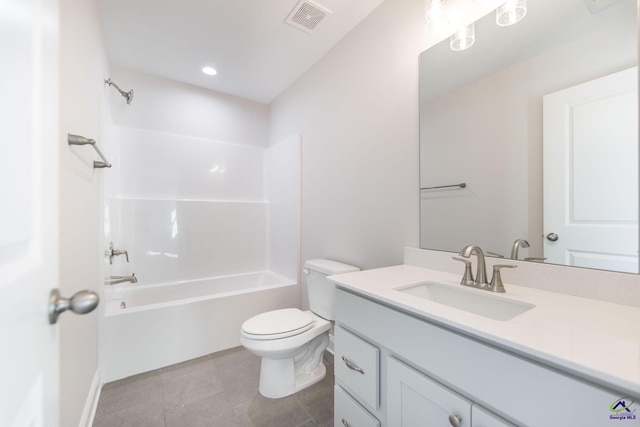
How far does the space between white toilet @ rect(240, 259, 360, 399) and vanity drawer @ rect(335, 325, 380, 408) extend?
1.55 ft

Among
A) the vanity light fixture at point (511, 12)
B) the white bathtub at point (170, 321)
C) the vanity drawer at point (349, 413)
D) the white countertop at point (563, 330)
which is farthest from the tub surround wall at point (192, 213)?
the vanity light fixture at point (511, 12)

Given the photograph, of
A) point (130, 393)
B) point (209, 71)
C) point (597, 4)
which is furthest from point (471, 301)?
point (209, 71)

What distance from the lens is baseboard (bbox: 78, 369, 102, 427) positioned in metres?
1.33

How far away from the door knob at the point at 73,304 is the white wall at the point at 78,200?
0.76 metres

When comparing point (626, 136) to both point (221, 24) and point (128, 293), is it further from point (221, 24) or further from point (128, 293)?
point (128, 293)

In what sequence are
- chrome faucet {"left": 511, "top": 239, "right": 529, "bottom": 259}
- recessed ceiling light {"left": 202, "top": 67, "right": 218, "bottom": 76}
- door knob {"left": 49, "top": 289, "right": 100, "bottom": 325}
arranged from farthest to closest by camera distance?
recessed ceiling light {"left": 202, "top": 67, "right": 218, "bottom": 76}
chrome faucet {"left": 511, "top": 239, "right": 529, "bottom": 259}
door knob {"left": 49, "top": 289, "right": 100, "bottom": 325}

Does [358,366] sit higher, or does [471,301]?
[471,301]

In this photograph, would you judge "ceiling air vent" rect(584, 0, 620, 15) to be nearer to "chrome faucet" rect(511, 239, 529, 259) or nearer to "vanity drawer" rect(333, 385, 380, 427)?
"chrome faucet" rect(511, 239, 529, 259)

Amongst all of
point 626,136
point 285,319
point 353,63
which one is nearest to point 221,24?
point 353,63

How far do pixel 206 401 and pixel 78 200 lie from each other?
1342mm

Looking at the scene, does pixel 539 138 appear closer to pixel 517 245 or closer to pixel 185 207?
pixel 517 245

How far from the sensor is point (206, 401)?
62.1 inches

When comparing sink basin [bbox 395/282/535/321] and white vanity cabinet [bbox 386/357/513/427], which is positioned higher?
sink basin [bbox 395/282/535/321]

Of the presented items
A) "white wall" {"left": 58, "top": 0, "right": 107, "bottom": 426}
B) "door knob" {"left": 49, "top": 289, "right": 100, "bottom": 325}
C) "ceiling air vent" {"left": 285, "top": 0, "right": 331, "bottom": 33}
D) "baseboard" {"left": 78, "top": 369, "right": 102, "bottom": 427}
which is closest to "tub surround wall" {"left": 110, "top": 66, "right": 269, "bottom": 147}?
"white wall" {"left": 58, "top": 0, "right": 107, "bottom": 426}
